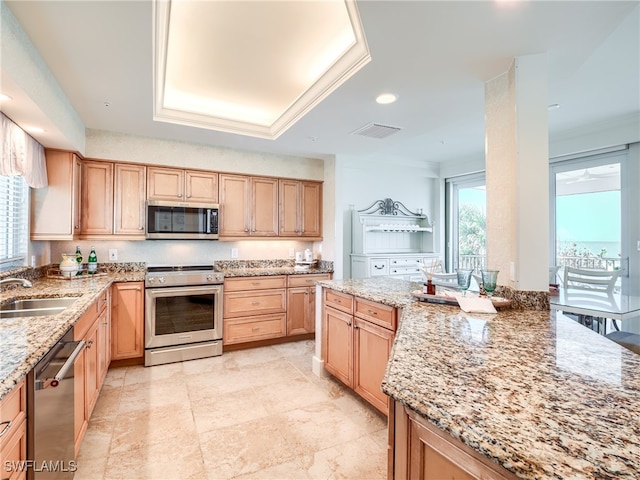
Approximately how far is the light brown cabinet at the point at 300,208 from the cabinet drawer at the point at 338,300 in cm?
170

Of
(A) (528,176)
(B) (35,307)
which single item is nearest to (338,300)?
(A) (528,176)

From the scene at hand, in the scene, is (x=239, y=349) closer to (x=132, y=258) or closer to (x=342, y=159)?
(x=132, y=258)

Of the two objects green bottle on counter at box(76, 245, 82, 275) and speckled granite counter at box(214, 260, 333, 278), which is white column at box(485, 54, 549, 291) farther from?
green bottle on counter at box(76, 245, 82, 275)

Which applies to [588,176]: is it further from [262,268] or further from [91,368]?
[91,368]

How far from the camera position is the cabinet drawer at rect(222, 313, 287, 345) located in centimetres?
378

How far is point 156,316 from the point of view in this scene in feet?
11.1

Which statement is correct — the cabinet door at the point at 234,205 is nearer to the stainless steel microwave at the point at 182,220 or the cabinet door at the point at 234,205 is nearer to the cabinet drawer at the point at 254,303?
the stainless steel microwave at the point at 182,220

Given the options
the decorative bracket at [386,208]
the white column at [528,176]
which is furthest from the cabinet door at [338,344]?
the decorative bracket at [386,208]

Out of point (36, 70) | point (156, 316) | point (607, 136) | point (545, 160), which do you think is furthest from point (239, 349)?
point (607, 136)

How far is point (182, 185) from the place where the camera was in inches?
153

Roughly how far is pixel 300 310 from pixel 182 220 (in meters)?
1.81

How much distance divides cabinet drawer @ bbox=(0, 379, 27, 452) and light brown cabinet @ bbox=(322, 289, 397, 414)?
185cm

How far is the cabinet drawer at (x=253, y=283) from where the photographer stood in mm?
3801

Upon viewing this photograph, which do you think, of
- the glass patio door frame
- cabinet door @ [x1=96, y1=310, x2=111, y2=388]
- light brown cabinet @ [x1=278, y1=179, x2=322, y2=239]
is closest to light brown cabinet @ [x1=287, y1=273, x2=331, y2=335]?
light brown cabinet @ [x1=278, y1=179, x2=322, y2=239]
